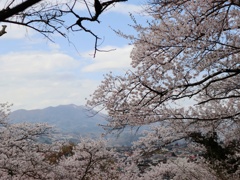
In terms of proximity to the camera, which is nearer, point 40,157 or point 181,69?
point 181,69

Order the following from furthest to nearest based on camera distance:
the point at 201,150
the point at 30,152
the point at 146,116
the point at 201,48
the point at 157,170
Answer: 1. the point at 157,170
2. the point at 201,150
3. the point at 30,152
4. the point at 146,116
5. the point at 201,48

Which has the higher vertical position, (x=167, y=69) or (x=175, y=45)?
(x=175, y=45)

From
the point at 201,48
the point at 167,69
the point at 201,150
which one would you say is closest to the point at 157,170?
the point at 201,150

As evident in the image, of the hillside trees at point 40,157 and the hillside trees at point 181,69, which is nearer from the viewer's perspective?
the hillside trees at point 181,69

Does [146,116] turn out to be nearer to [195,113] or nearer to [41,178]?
[195,113]

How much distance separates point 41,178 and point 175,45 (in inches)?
294

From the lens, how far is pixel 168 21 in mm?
6820

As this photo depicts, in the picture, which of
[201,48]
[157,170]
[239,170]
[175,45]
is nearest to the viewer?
[201,48]

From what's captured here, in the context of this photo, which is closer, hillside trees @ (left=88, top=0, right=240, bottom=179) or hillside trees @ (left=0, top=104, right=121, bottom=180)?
hillside trees @ (left=88, top=0, right=240, bottom=179)

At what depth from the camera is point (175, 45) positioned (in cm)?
672

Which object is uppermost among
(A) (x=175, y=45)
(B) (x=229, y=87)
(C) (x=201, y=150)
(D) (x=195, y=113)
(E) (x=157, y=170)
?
(A) (x=175, y=45)

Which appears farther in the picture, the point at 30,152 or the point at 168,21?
the point at 30,152

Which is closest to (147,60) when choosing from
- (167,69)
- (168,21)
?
(167,69)

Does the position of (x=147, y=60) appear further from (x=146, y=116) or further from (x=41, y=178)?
(x=41, y=178)
